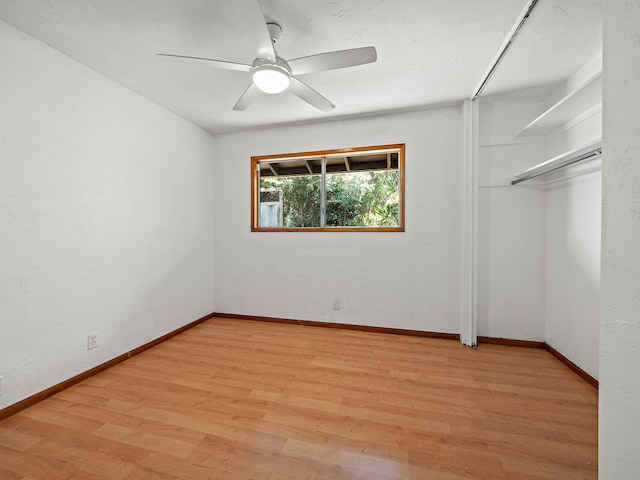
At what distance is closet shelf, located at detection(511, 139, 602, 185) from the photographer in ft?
5.30

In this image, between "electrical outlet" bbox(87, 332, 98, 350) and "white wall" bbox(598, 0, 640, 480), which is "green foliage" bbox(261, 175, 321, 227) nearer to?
"electrical outlet" bbox(87, 332, 98, 350)

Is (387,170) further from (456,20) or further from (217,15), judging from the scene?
(217,15)

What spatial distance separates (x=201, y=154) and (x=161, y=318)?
6.72 ft

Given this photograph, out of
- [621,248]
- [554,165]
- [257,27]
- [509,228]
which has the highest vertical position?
[257,27]

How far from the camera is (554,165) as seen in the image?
2.03 meters

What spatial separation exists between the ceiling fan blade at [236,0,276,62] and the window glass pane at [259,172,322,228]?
188 cm

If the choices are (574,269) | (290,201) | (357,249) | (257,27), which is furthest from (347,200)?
(574,269)

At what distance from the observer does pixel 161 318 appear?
112 inches

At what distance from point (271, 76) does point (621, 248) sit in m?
1.79

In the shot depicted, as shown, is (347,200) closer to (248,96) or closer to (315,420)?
(248,96)

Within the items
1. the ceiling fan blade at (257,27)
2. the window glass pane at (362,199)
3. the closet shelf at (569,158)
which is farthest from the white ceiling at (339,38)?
the window glass pane at (362,199)

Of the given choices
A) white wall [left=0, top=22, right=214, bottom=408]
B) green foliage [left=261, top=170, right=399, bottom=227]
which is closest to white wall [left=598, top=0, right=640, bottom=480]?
green foliage [left=261, top=170, right=399, bottom=227]

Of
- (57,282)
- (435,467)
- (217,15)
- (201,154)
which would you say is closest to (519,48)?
(217,15)

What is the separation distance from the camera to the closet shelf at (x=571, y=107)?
168 cm
